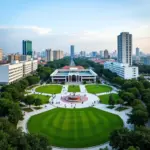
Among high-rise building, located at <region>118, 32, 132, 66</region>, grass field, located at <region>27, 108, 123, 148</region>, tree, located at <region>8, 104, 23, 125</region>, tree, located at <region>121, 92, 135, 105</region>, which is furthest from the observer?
high-rise building, located at <region>118, 32, 132, 66</region>

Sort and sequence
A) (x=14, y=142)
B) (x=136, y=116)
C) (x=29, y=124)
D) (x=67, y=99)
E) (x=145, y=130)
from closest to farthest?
1. (x=14, y=142)
2. (x=145, y=130)
3. (x=136, y=116)
4. (x=29, y=124)
5. (x=67, y=99)

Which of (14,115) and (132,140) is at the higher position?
(14,115)

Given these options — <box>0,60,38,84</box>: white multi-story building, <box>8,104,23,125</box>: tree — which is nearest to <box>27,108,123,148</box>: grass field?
<box>8,104,23,125</box>: tree

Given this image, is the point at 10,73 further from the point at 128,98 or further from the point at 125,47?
the point at 125,47

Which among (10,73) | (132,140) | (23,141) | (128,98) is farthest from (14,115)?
(10,73)

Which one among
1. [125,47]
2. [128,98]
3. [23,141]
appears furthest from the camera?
[125,47]

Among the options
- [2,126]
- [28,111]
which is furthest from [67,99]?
[2,126]

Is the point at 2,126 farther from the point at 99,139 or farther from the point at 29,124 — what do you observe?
the point at 99,139

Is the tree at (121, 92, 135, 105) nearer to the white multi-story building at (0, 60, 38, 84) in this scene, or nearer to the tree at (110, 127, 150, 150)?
the tree at (110, 127, 150, 150)

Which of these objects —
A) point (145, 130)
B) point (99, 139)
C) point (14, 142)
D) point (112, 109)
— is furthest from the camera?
point (112, 109)
